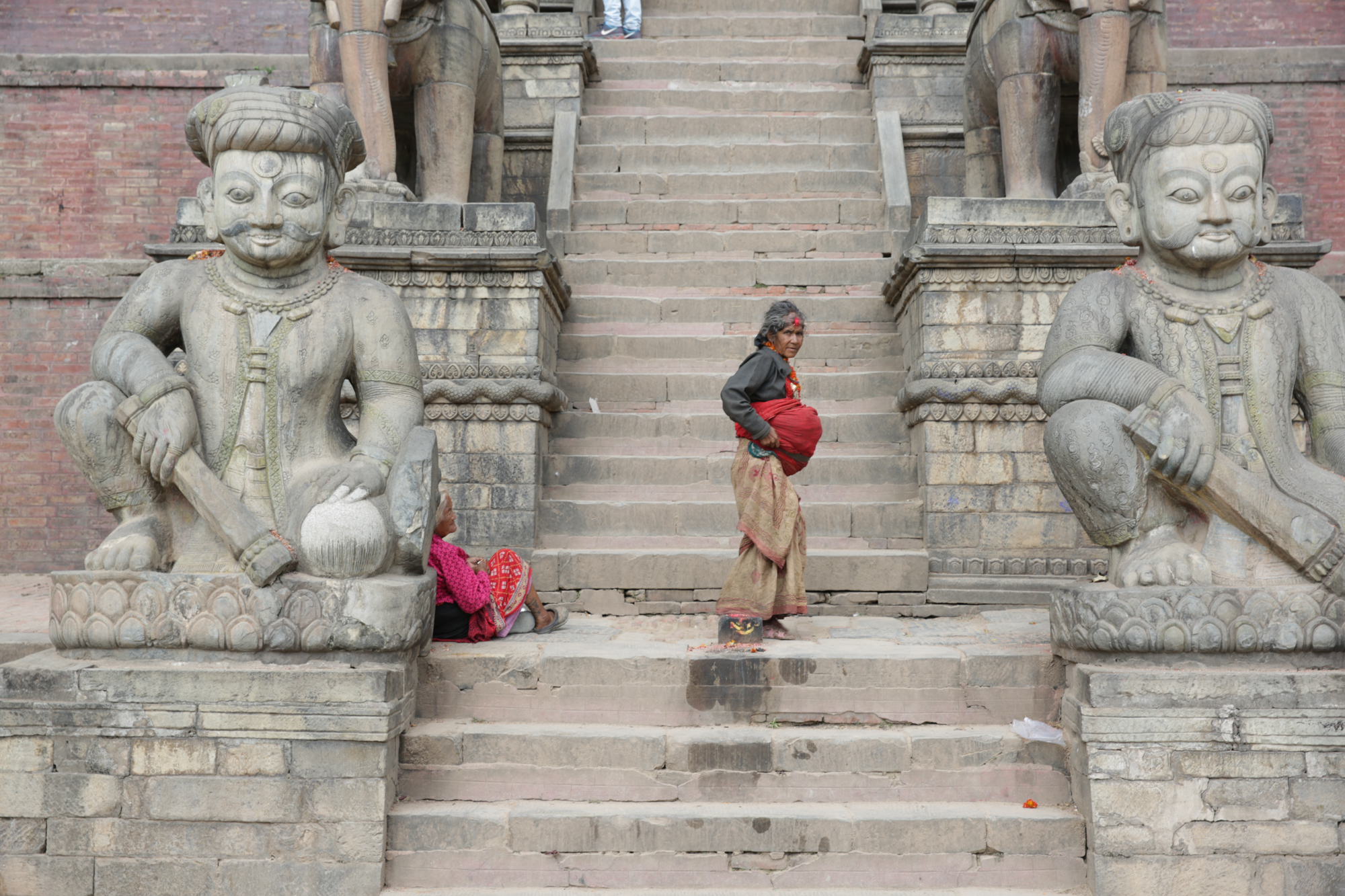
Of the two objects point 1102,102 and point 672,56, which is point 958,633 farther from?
point 672,56

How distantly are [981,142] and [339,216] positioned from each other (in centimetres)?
485

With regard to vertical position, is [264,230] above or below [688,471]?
above

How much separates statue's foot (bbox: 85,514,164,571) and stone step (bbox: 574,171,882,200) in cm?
505

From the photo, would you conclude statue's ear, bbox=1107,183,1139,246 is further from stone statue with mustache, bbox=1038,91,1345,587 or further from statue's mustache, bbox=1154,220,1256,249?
statue's mustache, bbox=1154,220,1256,249

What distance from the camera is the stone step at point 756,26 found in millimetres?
10008

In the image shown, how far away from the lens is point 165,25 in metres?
10.6

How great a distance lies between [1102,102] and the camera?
6.46 meters

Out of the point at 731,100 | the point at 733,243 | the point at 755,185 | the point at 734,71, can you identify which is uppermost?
the point at 734,71

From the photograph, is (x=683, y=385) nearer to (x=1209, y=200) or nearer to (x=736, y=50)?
(x=1209, y=200)

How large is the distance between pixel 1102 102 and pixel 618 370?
3.37m

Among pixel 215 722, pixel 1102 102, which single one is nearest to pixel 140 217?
pixel 215 722

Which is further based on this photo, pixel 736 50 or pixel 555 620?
pixel 736 50

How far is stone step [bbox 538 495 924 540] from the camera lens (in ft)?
20.1

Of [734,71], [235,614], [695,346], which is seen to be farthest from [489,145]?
A: [235,614]
